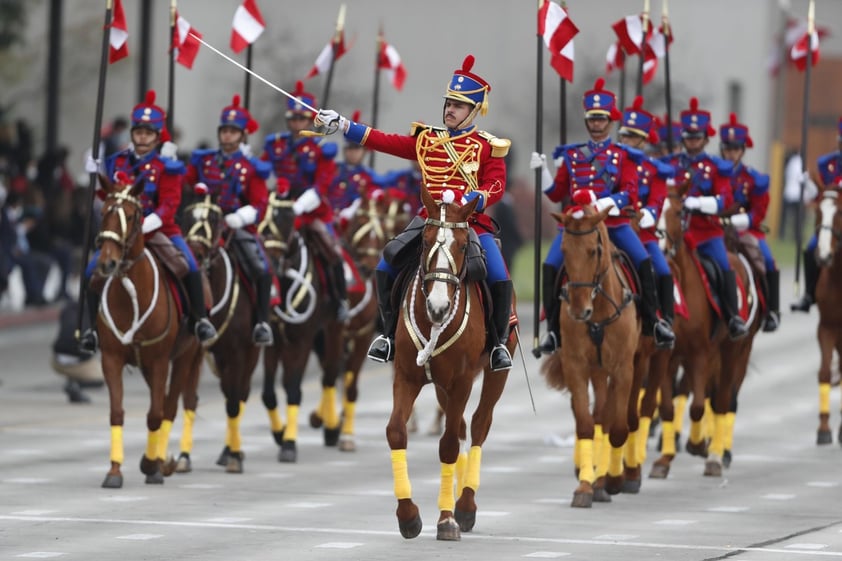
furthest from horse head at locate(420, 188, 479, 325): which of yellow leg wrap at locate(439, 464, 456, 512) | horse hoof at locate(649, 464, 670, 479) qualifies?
horse hoof at locate(649, 464, 670, 479)

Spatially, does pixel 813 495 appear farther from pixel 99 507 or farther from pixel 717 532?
pixel 99 507

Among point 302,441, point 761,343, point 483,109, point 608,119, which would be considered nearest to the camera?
point 483,109

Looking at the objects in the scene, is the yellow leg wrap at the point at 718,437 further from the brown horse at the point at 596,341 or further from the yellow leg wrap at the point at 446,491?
the yellow leg wrap at the point at 446,491

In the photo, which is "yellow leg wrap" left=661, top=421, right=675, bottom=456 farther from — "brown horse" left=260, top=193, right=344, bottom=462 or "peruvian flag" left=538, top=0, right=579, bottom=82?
"brown horse" left=260, top=193, right=344, bottom=462

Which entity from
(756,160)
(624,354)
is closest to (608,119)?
(624,354)

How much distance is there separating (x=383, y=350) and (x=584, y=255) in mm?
2345

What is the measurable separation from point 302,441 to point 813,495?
19.5 feet

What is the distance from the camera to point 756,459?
19844mm

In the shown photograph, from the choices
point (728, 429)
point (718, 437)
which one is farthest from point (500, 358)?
point (728, 429)

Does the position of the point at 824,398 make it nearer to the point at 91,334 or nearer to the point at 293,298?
the point at 293,298

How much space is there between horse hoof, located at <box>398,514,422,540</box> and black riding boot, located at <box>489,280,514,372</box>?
1.23 m

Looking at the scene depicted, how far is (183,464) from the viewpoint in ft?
58.7

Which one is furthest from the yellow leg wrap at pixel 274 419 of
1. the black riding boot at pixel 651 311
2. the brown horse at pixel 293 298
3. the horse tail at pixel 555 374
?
the black riding boot at pixel 651 311

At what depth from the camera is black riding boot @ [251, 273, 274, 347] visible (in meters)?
18.5
